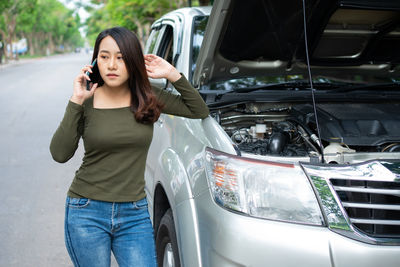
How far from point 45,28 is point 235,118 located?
84.1 meters

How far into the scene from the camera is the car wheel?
276cm

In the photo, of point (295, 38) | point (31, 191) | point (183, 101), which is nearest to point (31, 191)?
point (31, 191)

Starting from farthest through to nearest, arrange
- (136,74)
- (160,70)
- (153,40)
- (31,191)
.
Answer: (31,191) → (153,40) → (160,70) → (136,74)

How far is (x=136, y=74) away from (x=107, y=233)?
30.6 inches

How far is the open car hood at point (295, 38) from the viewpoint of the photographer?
10.6ft

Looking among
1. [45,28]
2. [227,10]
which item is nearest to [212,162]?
[227,10]

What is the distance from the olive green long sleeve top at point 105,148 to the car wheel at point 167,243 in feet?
Answer: 1.48

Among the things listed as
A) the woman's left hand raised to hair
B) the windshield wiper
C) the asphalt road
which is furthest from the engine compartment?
the asphalt road

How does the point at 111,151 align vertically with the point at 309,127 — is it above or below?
above

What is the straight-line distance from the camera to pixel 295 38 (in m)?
3.60

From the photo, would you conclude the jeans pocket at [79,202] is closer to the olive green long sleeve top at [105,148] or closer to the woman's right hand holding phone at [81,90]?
the olive green long sleeve top at [105,148]

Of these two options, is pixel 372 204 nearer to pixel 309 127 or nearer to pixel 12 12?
pixel 309 127

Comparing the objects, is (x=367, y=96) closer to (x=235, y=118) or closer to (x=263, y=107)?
(x=263, y=107)

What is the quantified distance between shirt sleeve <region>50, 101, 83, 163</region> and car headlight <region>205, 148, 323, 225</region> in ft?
2.28
